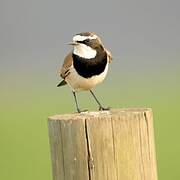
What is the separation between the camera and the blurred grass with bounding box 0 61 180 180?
9.55 m

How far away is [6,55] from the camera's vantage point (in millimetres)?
14445

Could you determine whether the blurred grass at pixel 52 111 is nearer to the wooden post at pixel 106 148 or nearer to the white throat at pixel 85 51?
the white throat at pixel 85 51

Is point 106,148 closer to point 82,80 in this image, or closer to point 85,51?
point 85,51

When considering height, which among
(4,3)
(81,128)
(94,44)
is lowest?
(81,128)

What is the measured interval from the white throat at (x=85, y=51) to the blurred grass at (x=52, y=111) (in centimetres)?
333

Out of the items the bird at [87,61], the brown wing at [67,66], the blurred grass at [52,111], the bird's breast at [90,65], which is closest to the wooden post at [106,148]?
the bird at [87,61]

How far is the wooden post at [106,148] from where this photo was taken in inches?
156

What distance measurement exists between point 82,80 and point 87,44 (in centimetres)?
32

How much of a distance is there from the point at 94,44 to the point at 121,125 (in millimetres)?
1836

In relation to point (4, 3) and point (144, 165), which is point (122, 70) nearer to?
point (4, 3)

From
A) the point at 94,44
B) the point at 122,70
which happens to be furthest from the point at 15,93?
the point at 94,44

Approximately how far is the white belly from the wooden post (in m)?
1.83

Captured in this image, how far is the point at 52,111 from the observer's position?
11344 millimetres

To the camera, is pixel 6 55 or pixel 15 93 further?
pixel 6 55
